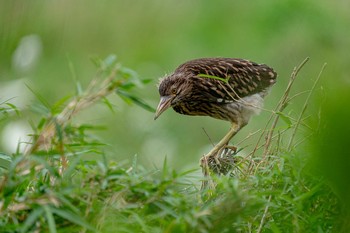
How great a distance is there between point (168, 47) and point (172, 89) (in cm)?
590

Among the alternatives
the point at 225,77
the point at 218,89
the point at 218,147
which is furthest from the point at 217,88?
the point at 218,147

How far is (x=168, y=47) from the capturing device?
12.0 m

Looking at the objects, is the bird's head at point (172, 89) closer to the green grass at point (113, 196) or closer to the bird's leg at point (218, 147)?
the bird's leg at point (218, 147)

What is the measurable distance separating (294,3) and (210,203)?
6.92 metres

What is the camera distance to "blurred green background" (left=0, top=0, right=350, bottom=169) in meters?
9.07

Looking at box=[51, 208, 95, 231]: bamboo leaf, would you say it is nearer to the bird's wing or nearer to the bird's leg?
the bird's leg

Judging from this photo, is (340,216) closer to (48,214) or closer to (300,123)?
(48,214)

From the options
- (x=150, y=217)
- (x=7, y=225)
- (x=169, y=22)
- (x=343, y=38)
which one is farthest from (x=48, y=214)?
(x=169, y=22)

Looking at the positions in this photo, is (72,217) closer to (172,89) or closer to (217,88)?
(172,89)

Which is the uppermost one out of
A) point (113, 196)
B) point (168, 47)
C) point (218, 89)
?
point (113, 196)

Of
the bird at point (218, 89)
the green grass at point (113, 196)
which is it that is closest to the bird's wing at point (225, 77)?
the bird at point (218, 89)

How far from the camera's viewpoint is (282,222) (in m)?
2.92

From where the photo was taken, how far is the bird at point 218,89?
6.25 metres

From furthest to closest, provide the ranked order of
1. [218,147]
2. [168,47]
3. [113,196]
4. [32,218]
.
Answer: [168,47], [218,147], [113,196], [32,218]
